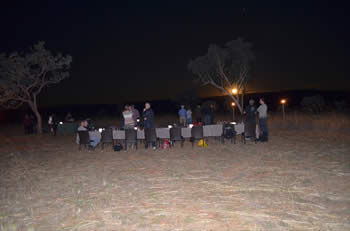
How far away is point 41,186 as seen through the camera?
6316mm

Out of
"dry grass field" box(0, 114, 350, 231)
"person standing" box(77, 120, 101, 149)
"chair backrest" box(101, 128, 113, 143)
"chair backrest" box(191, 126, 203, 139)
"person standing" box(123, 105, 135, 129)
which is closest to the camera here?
"dry grass field" box(0, 114, 350, 231)

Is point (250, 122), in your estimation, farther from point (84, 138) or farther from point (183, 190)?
point (84, 138)

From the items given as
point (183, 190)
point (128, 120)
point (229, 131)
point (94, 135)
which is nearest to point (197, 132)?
point (229, 131)

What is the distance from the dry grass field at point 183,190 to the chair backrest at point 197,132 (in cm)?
64

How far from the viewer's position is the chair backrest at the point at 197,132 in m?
10.3

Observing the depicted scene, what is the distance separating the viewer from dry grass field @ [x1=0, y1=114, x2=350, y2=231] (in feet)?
13.7

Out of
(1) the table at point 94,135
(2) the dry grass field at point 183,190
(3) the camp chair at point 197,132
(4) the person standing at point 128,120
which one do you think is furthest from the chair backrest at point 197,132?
(1) the table at point 94,135

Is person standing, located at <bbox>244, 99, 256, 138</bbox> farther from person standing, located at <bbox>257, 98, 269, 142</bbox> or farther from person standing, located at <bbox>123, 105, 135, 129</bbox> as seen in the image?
person standing, located at <bbox>123, 105, 135, 129</bbox>

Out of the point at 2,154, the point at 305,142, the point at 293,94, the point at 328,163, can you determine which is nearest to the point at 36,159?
the point at 2,154

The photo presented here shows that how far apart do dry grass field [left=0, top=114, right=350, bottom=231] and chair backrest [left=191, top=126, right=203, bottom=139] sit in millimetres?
638

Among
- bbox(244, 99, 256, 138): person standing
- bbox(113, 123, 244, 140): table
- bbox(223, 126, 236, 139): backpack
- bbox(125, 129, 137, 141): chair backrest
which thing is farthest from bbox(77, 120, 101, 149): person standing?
bbox(244, 99, 256, 138): person standing

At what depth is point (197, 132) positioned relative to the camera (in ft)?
33.8

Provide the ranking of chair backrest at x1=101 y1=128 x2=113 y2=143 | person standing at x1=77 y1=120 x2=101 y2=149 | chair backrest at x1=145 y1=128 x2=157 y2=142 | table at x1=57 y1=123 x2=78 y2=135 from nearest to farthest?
chair backrest at x1=145 y1=128 x2=157 y2=142
chair backrest at x1=101 y1=128 x2=113 y2=143
person standing at x1=77 y1=120 x2=101 y2=149
table at x1=57 y1=123 x2=78 y2=135

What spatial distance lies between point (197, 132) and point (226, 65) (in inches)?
591
